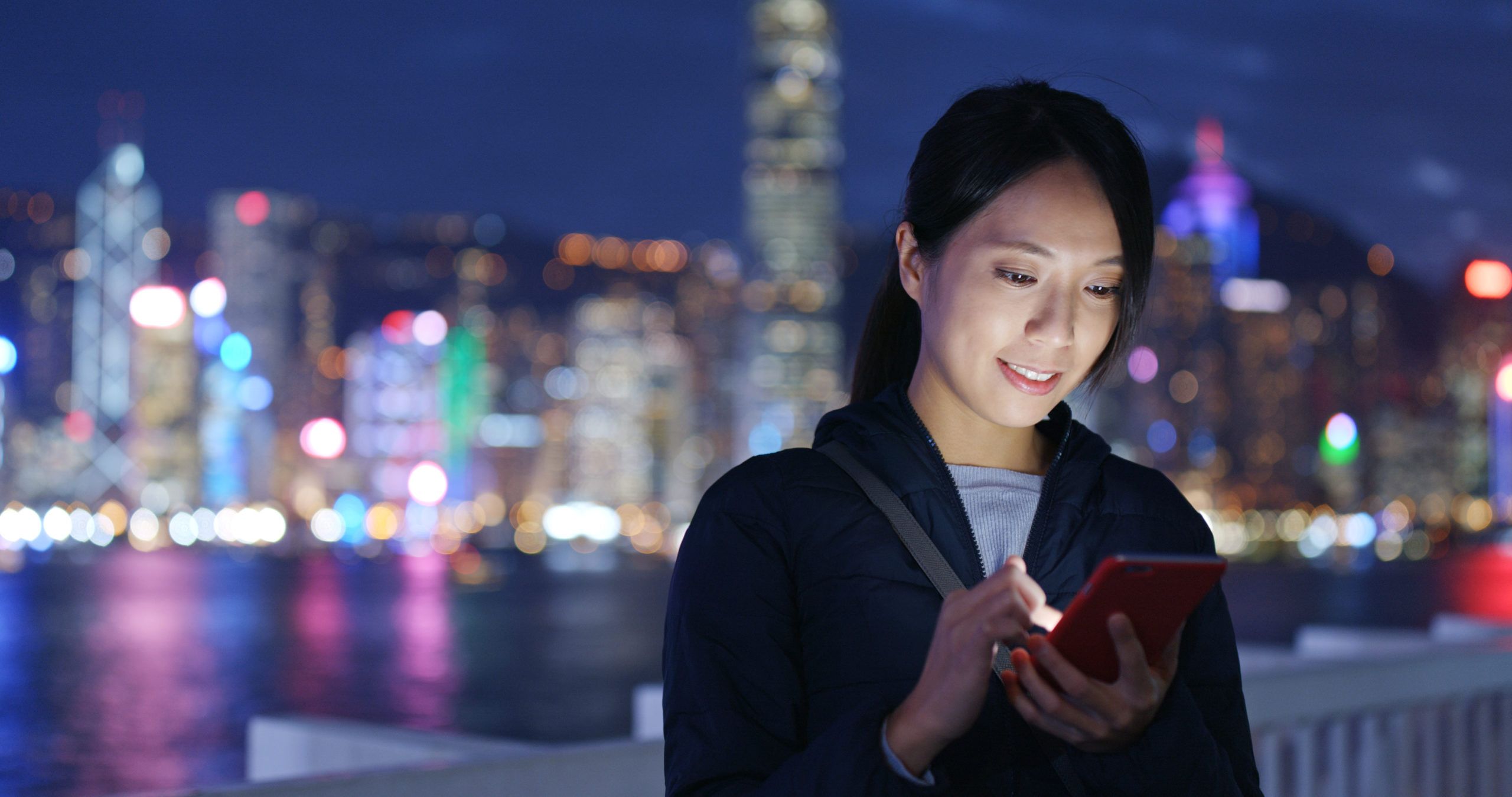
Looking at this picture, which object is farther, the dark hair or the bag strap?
the dark hair

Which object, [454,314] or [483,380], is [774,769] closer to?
[483,380]

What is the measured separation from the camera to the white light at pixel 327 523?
6275 inches

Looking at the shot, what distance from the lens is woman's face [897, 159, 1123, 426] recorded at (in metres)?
1.55

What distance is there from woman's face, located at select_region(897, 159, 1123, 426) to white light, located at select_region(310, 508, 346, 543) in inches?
6449

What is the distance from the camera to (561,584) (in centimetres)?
9694

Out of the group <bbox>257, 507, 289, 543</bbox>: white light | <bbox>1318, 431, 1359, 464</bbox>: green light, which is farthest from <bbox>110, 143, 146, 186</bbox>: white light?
<bbox>1318, 431, 1359, 464</bbox>: green light

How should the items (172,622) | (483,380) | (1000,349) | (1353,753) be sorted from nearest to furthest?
(1000,349) → (1353,753) → (172,622) → (483,380)

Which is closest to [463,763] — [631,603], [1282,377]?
[631,603]

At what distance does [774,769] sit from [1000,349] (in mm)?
474

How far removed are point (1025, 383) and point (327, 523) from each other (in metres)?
165

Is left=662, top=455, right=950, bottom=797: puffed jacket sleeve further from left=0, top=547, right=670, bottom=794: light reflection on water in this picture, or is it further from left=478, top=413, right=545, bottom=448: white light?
left=478, top=413, right=545, bottom=448: white light

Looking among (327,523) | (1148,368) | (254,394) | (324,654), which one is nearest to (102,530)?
(254,394)

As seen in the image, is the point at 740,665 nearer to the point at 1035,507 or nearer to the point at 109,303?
the point at 1035,507

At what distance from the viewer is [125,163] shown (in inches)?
6083
